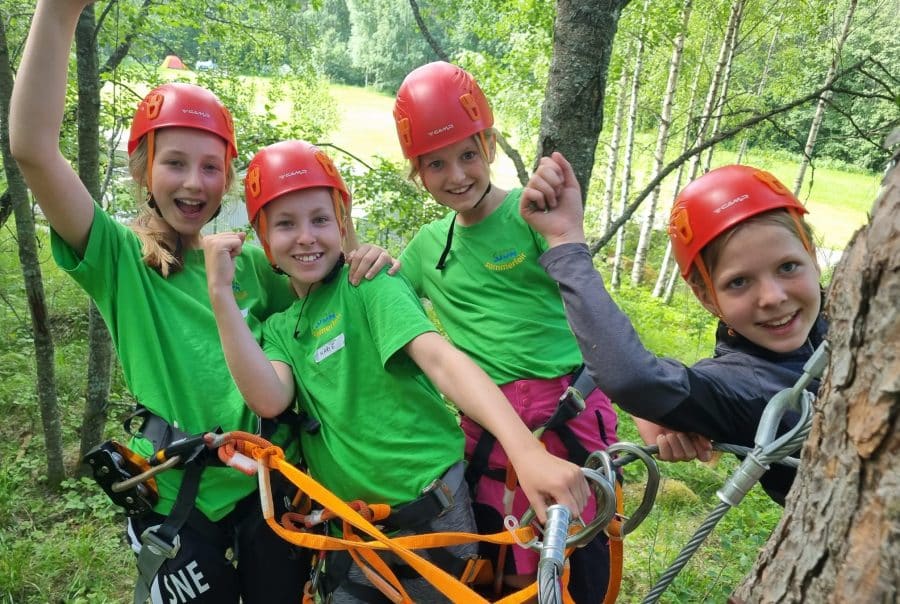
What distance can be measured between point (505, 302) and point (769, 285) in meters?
1.01

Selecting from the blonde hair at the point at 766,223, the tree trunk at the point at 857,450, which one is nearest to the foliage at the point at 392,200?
the blonde hair at the point at 766,223

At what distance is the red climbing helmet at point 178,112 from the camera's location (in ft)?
7.35

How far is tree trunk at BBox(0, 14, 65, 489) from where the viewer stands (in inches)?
141

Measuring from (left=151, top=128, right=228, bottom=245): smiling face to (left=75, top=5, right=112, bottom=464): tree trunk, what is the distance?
2047 mm

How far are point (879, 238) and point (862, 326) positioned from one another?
0.12m

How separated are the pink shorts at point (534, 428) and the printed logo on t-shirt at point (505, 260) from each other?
460mm

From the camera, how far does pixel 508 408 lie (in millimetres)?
1660

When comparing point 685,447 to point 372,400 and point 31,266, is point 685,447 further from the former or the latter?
point 31,266

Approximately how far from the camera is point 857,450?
781 millimetres

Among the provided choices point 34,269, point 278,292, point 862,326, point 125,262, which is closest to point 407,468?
point 278,292

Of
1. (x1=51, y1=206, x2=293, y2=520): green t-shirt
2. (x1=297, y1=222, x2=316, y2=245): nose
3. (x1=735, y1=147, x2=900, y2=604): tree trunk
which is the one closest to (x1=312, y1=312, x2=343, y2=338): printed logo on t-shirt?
(x1=297, y1=222, x2=316, y2=245): nose

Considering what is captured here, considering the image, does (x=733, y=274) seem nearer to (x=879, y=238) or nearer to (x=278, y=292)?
(x=879, y=238)

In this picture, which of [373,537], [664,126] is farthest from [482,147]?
[664,126]

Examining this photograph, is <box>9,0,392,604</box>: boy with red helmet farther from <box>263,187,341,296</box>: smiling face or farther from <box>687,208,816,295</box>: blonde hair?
<box>687,208,816,295</box>: blonde hair
